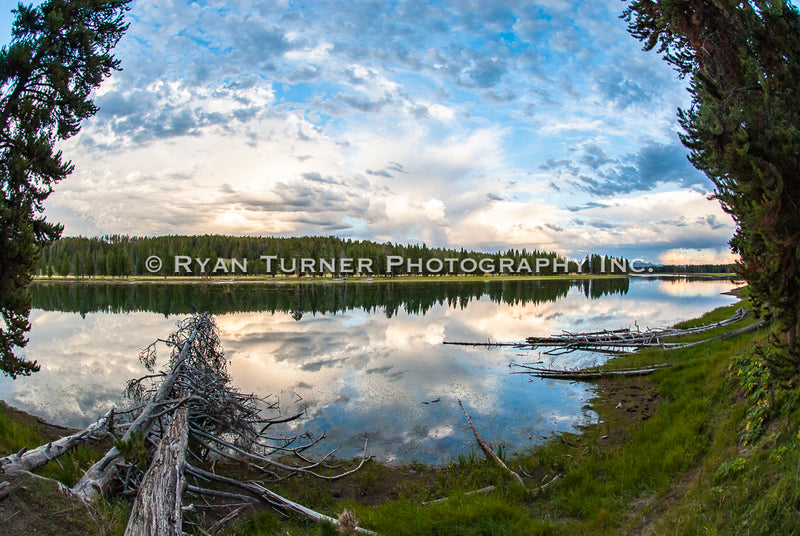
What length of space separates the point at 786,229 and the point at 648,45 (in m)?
9.73

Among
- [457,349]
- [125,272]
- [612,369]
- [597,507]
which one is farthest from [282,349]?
[125,272]

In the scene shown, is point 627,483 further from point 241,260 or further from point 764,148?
point 241,260

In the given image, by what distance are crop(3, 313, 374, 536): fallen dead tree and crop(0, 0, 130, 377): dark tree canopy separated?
12.4 feet

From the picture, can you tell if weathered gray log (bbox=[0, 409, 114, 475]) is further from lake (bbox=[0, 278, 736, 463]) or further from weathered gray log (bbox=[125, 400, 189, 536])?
lake (bbox=[0, 278, 736, 463])

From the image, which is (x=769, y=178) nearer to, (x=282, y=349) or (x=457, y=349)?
(x=457, y=349)

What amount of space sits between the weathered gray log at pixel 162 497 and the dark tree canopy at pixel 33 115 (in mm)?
5916

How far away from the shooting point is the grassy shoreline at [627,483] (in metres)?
5.18

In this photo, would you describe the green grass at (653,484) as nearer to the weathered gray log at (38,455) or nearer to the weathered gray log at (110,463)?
Result: the weathered gray log at (110,463)

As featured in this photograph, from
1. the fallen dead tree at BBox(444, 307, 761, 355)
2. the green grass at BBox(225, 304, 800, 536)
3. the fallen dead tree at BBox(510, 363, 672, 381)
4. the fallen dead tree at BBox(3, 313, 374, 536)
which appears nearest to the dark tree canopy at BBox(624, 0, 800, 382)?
the green grass at BBox(225, 304, 800, 536)

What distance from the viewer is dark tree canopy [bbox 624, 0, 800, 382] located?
561 cm

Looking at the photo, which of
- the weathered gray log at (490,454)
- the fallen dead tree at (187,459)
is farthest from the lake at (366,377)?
the fallen dead tree at (187,459)

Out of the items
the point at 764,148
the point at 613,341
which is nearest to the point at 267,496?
the point at 764,148

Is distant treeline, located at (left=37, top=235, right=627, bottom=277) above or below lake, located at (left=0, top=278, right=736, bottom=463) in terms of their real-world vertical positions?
above

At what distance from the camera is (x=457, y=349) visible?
24.4 metres
